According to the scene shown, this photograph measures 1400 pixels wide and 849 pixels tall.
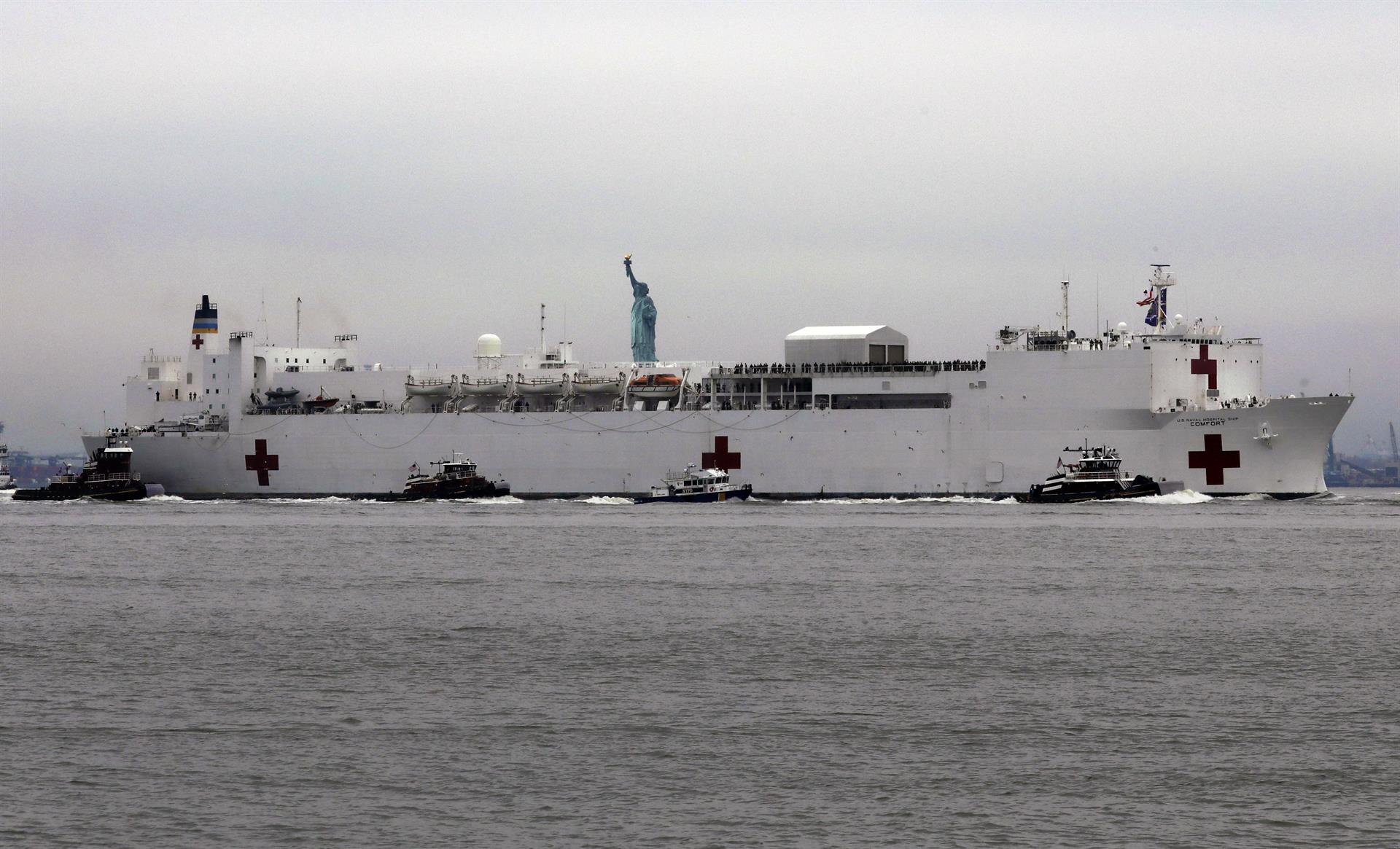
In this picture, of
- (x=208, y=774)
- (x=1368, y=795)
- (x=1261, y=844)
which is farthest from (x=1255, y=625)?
(x=208, y=774)

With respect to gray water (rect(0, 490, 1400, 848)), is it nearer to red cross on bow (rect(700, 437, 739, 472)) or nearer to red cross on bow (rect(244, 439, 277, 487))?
red cross on bow (rect(700, 437, 739, 472))

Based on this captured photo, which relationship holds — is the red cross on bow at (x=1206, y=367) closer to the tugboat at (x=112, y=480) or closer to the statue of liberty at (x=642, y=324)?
the statue of liberty at (x=642, y=324)

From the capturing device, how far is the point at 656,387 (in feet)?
146

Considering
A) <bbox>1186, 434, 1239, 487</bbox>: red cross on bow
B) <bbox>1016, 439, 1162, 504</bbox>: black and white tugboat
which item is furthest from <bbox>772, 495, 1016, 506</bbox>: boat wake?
<bbox>1186, 434, 1239, 487</bbox>: red cross on bow

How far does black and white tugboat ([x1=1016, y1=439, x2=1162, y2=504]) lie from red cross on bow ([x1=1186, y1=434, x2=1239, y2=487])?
1076 mm

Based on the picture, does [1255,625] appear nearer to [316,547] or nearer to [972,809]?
[972,809]

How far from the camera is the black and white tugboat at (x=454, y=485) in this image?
43.8 meters

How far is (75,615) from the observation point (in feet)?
64.7

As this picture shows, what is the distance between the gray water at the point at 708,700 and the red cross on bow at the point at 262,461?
20.8m

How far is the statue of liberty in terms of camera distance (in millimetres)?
A: 50812

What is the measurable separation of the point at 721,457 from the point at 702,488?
1182 mm

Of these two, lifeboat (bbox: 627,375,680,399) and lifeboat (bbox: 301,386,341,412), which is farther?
lifeboat (bbox: 301,386,341,412)

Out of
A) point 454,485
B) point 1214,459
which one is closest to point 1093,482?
point 1214,459

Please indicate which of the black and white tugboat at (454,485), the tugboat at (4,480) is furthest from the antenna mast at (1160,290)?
the tugboat at (4,480)
